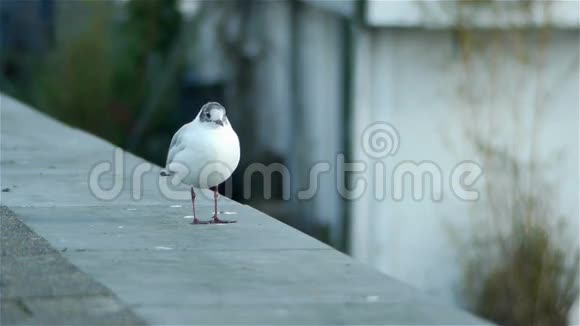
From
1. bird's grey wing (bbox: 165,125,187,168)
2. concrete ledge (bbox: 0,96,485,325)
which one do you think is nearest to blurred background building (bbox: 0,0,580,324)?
concrete ledge (bbox: 0,96,485,325)

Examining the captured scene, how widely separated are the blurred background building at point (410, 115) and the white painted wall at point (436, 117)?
1 cm

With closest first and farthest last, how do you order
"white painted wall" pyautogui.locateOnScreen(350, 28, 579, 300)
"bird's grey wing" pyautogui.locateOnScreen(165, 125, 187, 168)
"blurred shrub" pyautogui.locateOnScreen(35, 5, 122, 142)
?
"bird's grey wing" pyautogui.locateOnScreen(165, 125, 187, 168), "white painted wall" pyautogui.locateOnScreen(350, 28, 579, 300), "blurred shrub" pyautogui.locateOnScreen(35, 5, 122, 142)

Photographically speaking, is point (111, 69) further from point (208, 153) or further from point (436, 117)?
point (208, 153)

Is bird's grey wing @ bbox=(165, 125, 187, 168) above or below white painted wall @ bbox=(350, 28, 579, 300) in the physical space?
above

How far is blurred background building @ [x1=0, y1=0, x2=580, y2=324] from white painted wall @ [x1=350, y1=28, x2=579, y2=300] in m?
0.01

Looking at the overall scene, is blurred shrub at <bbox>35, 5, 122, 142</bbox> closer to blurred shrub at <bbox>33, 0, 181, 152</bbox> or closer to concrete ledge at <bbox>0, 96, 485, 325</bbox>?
blurred shrub at <bbox>33, 0, 181, 152</bbox>

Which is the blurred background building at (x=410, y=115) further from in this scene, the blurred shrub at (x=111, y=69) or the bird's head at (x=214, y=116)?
the bird's head at (x=214, y=116)

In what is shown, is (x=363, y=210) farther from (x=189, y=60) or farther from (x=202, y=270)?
(x=202, y=270)

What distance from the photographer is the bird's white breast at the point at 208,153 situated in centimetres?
561

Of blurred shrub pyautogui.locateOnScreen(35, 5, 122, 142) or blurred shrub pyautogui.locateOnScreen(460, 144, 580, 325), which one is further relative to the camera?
blurred shrub pyautogui.locateOnScreen(35, 5, 122, 142)

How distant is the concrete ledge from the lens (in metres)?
4.14

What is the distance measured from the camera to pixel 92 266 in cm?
478

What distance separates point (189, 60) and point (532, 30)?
5240 mm

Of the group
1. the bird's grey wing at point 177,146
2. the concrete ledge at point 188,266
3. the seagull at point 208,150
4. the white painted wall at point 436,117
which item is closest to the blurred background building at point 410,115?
the white painted wall at point 436,117
